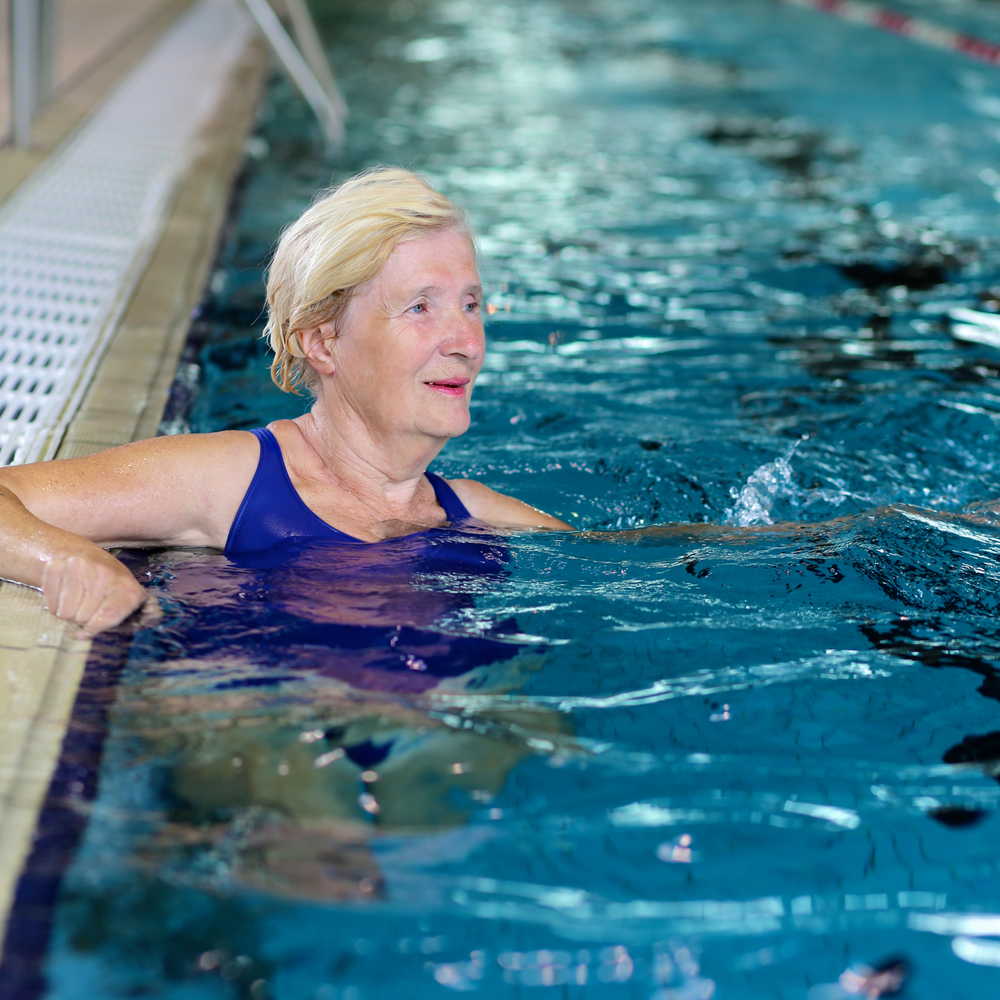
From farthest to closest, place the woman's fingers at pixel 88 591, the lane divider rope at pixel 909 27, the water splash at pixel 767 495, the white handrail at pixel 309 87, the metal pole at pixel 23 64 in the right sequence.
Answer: the lane divider rope at pixel 909 27, the white handrail at pixel 309 87, the metal pole at pixel 23 64, the water splash at pixel 767 495, the woman's fingers at pixel 88 591

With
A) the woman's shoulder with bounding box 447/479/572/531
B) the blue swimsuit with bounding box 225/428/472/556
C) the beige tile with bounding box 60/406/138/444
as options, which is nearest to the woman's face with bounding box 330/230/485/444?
the blue swimsuit with bounding box 225/428/472/556

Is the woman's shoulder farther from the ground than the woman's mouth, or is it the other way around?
the woman's mouth

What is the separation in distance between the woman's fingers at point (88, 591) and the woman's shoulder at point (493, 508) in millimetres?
878

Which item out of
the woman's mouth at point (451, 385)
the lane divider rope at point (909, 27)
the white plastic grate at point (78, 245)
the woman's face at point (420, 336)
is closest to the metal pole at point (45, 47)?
the white plastic grate at point (78, 245)

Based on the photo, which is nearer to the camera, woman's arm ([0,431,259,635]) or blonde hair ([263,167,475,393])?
woman's arm ([0,431,259,635])

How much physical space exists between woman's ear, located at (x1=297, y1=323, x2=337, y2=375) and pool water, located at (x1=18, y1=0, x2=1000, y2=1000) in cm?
39

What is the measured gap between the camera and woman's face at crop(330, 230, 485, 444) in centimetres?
213

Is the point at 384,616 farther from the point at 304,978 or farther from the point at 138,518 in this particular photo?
the point at 304,978

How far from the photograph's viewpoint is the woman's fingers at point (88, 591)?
1.82m

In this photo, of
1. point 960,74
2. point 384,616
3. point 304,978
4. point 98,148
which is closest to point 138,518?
point 384,616

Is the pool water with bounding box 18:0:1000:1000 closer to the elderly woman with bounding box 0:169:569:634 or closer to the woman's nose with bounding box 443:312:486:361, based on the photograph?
the elderly woman with bounding box 0:169:569:634

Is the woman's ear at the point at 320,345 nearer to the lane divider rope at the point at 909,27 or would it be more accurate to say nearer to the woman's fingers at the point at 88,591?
the woman's fingers at the point at 88,591

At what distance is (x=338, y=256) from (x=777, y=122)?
767 centimetres

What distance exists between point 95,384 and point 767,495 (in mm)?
1933
